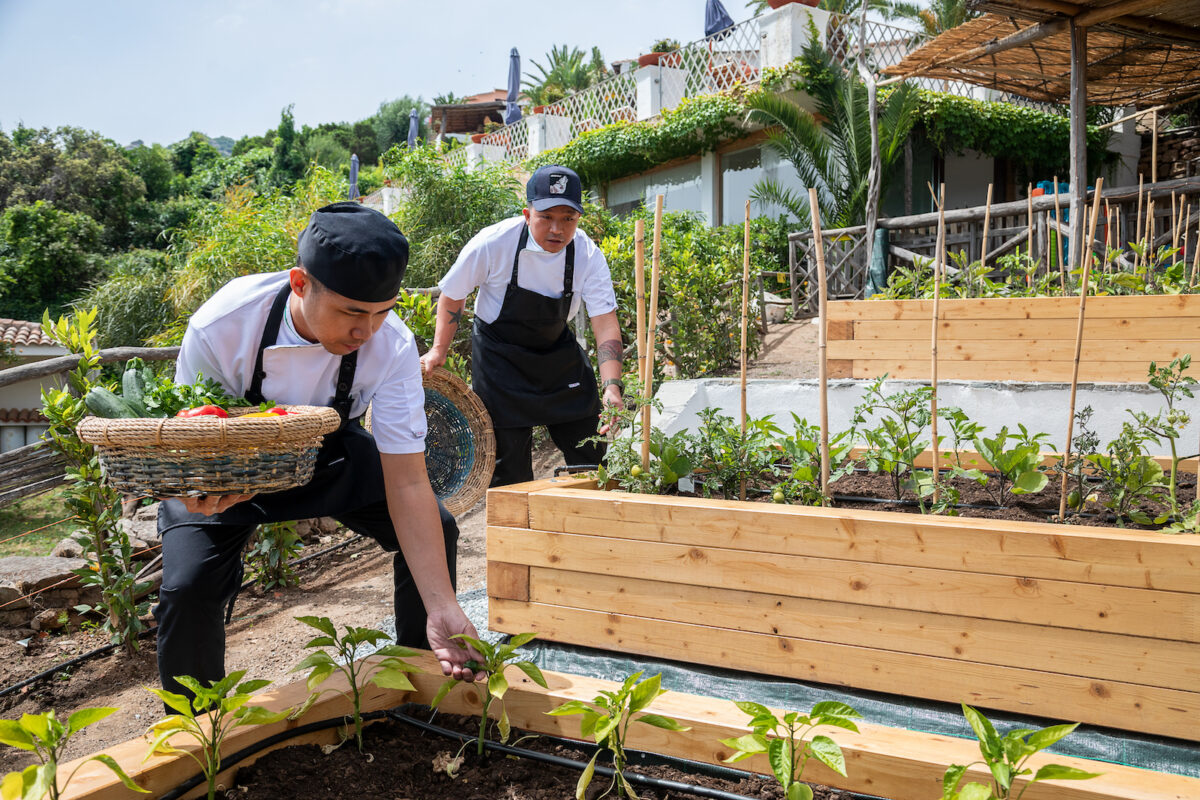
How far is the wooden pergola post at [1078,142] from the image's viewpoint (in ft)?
18.0

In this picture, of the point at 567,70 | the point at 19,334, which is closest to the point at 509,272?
the point at 19,334

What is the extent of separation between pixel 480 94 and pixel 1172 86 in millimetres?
41480

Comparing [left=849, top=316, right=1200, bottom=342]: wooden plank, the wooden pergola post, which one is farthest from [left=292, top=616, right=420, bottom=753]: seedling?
the wooden pergola post

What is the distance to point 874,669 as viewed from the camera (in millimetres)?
2051

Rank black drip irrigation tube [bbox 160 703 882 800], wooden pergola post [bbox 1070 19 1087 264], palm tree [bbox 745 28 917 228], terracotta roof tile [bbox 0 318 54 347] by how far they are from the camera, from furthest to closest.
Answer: terracotta roof tile [bbox 0 318 54 347] → palm tree [bbox 745 28 917 228] → wooden pergola post [bbox 1070 19 1087 264] → black drip irrigation tube [bbox 160 703 882 800]

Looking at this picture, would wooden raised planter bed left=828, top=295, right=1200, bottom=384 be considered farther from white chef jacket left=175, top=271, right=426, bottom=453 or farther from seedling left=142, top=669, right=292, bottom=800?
seedling left=142, top=669, right=292, bottom=800

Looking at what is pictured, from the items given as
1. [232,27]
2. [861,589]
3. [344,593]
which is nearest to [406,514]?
[861,589]

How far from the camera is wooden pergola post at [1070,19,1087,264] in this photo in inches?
217

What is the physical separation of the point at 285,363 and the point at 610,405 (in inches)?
54.3

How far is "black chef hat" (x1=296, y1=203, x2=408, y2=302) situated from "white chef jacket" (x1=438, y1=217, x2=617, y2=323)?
1677mm

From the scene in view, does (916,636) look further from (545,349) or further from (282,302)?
(545,349)

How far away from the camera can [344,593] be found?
4.06 m

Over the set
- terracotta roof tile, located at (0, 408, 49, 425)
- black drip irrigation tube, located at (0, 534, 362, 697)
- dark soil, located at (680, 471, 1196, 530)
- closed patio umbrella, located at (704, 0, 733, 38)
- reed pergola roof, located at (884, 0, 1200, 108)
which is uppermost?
closed patio umbrella, located at (704, 0, 733, 38)

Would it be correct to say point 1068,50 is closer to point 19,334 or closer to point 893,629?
point 893,629
